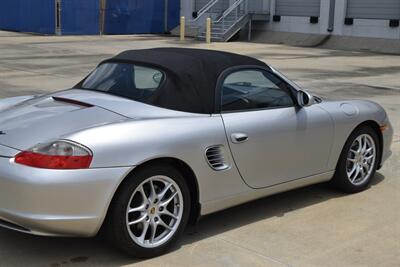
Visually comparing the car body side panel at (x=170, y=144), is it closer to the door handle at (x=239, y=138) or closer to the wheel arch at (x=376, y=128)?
the door handle at (x=239, y=138)

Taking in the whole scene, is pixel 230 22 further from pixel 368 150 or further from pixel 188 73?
pixel 188 73

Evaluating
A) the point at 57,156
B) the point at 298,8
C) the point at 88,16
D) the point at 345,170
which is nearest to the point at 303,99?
the point at 345,170

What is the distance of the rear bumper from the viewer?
342cm

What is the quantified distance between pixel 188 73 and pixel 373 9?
26005 millimetres

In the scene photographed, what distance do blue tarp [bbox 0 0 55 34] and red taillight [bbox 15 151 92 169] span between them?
2952 cm

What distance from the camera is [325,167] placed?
5004 millimetres

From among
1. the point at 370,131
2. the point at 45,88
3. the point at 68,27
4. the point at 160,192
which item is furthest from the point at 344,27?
the point at 160,192

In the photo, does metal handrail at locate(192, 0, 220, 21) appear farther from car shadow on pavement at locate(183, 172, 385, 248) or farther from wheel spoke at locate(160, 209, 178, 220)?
wheel spoke at locate(160, 209, 178, 220)

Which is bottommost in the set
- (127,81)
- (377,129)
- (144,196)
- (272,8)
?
(144,196)

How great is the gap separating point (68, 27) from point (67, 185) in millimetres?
29816

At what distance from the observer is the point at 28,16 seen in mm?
33219

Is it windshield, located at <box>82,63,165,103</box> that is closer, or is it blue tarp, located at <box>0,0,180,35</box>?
windshield, located at <box>82,63,165,103</box>

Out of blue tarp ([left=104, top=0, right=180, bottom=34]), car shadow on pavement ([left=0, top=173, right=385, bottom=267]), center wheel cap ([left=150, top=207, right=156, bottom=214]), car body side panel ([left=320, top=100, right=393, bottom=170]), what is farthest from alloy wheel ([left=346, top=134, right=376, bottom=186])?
blue tarp ([left=104, top=0, right=180, bottom=34])

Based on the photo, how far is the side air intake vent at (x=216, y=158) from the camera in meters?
4.07
